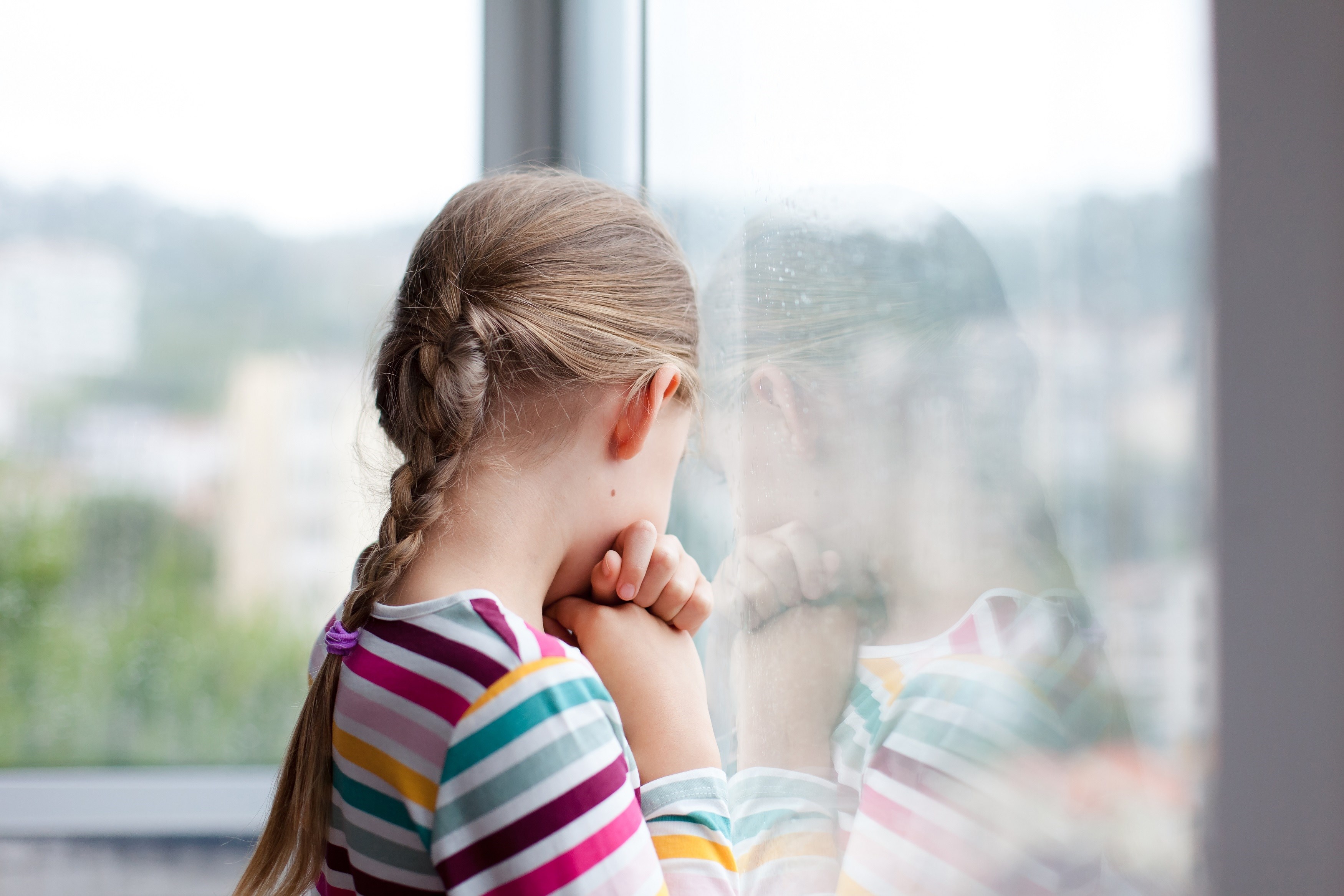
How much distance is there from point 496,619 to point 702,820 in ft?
0.60

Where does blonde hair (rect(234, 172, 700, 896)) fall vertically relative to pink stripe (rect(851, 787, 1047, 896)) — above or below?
above

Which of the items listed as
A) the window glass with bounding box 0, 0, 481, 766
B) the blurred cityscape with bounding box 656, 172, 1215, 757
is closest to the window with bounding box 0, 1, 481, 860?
the window glass with bounding box 0, 0, 481, 766

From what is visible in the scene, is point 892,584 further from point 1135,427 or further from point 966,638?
point 1135,427

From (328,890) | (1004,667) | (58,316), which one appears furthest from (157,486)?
(1004,667)

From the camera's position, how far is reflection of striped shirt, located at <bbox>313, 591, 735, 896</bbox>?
1.50ft

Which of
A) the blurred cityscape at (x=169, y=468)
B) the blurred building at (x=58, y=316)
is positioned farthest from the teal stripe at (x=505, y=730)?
the blurred building at (x=58, y=316)

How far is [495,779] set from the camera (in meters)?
0.46

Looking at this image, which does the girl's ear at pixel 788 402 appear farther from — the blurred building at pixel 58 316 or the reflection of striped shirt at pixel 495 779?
the blurred building at pixel 58 316

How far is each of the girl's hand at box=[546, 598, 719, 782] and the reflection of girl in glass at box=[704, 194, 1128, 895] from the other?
0.12 feet

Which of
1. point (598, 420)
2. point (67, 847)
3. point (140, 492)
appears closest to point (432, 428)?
point (598, 420)

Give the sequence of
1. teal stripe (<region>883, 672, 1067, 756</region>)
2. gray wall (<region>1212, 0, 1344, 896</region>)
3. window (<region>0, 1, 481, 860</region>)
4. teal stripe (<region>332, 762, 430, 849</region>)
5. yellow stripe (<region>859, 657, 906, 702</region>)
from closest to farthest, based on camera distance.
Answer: gray wall (<region>1212, 0, 1344, 896</region>)
teal stripe (<region>883, 672, 1067, 756</region>)
yellow stripe (<region>859, 657, 906, 702</region>)
teal stripe (<region>332, 762, 430, 849</region>)
window (<region>0, 1, 481, 860</region>)

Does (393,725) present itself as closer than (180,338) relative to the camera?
Yes

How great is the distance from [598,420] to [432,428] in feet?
0.36

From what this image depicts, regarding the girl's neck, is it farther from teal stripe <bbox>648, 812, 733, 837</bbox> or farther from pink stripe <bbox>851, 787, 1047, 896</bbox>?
pink stripe <bbox>851, 787, 1047, 896</bbox>
